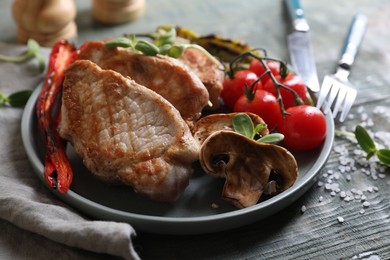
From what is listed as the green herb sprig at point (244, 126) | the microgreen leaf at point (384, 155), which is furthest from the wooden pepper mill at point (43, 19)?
the microgreen leaf at point (384, 155)

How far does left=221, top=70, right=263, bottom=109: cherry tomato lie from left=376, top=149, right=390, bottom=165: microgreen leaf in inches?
32.6

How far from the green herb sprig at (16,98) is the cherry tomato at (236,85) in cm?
126

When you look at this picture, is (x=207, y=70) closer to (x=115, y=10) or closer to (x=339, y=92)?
(x=339, y=92)

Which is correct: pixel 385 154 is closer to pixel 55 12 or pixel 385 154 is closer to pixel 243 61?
pixel 243 61

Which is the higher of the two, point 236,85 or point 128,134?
point 128,134

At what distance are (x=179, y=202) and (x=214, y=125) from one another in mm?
470

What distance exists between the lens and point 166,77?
3053 millimetres

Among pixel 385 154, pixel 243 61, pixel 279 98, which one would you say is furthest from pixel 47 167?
pixel 385 154

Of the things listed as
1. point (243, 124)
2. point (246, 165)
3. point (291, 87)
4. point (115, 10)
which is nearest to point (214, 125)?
point (243, 124)

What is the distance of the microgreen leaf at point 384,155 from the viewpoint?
10.3 feet

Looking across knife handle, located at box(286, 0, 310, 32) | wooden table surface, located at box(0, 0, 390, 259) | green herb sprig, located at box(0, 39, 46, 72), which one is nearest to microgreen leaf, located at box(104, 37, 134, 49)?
green herb sprig, located at box(0, 39, 46, 72)

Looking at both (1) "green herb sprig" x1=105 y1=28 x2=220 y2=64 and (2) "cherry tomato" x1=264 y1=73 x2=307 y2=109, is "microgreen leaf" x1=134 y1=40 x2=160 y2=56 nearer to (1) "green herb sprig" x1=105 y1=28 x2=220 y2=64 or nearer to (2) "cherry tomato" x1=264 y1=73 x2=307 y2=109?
(1) "green herb sprig" x1=105 y1=28 x2=220 y2=64

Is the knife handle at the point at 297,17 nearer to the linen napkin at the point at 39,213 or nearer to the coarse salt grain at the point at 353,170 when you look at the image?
the coarse salt grain at the point at 353,170

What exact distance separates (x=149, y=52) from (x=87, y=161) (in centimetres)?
75
